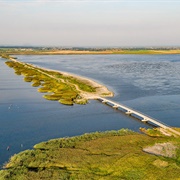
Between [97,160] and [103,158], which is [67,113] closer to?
[103,158]

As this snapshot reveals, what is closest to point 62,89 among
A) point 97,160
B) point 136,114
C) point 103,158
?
point 136,114

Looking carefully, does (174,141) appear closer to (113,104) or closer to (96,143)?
(96,143)

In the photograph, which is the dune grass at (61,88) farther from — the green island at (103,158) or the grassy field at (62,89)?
the green island at (103,158)

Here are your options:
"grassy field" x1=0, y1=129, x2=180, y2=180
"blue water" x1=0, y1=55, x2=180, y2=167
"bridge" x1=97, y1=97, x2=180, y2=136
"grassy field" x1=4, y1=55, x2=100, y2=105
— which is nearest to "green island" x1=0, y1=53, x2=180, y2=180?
"grassy field" x1=0, y1=129, x2=180, y2=180

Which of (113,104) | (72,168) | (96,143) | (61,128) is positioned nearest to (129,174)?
(72,168)

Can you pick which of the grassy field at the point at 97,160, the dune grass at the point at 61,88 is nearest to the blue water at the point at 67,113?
the dune grass at the point at 61,88

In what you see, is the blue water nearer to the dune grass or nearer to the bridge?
the bridge

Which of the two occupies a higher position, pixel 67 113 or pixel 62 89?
pixel 62 89
